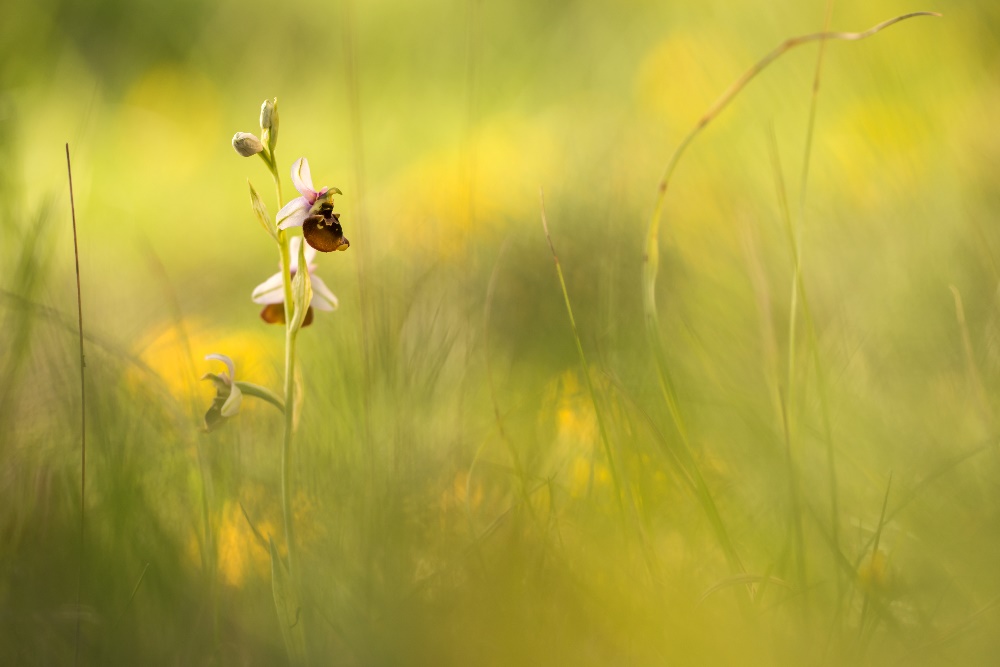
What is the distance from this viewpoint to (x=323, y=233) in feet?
3.05

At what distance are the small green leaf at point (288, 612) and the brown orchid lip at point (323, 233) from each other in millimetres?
327

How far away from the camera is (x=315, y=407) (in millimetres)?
1274

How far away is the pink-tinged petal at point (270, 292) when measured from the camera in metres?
1.06

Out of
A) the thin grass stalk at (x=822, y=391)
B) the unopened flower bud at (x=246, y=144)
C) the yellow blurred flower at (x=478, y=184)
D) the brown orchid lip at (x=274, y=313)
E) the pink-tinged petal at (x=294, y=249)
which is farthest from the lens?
the yellow blurred flower at (x=478, y=184)

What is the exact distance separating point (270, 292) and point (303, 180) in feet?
0.59

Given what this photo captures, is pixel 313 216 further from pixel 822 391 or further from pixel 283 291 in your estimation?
pixel 822 391

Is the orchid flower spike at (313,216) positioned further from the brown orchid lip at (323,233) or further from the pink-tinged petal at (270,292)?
the pink-tinged petal at (270,292)

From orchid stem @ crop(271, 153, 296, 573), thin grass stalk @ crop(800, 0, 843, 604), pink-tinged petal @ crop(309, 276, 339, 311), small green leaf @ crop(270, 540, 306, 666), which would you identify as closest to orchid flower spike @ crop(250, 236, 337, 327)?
pink-tinged petal @ crop(309, 276, 339, 311)

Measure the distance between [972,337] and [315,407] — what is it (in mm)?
980

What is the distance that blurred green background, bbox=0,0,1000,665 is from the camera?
0.81 m

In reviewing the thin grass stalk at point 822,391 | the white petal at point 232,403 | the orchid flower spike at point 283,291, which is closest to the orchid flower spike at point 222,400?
the white petal at point 232,403

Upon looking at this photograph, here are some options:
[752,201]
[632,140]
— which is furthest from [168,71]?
[752,201]

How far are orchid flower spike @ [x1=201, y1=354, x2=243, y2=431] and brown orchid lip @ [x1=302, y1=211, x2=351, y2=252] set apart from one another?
16 cm

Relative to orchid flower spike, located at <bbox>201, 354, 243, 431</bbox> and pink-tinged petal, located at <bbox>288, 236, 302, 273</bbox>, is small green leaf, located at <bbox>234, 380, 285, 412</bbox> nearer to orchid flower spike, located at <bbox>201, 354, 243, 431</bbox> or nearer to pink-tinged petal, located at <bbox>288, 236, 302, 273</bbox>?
orchid flower spike, located at <bbox>201, 354, 243, 431</bbox>
